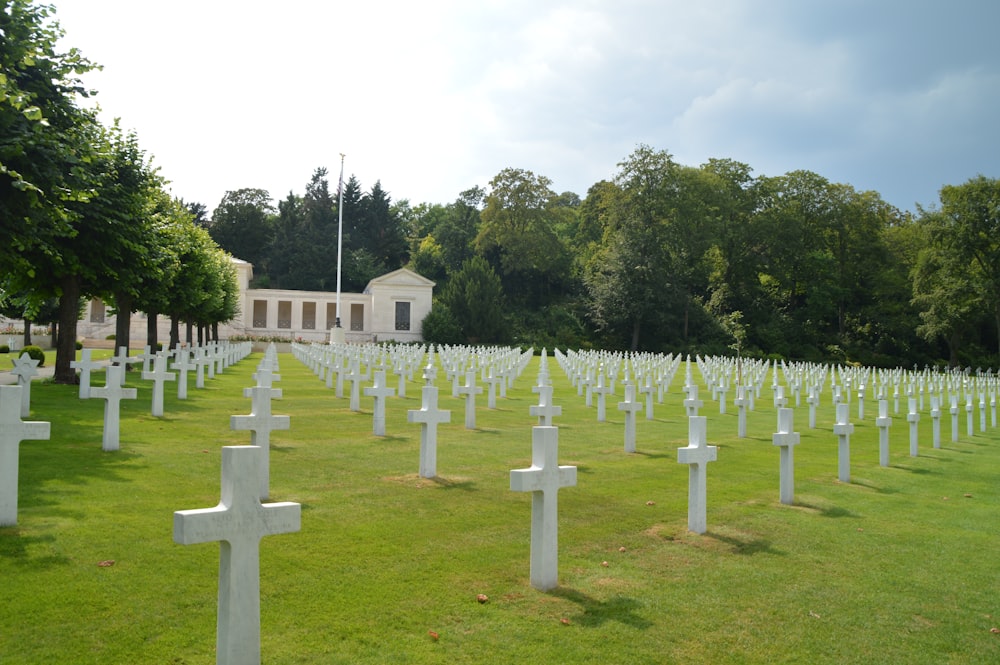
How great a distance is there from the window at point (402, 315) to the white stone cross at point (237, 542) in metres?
63.6

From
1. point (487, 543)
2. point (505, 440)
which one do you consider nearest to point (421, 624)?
point (487, 543)

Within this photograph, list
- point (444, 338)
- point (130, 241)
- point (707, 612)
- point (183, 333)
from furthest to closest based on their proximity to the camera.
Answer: point (183, 333)
point (444, 338)
point (130, 241)
point (707, 612)

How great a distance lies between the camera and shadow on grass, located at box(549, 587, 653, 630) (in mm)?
4312

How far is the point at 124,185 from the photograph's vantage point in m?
16.2

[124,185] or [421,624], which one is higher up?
[124,185]

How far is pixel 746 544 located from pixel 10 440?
19.0 ft

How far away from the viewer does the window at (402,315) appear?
66625mm

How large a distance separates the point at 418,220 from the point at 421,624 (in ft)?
306

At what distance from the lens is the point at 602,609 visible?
4508 millimetres

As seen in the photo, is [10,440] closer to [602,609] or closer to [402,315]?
[602,609]

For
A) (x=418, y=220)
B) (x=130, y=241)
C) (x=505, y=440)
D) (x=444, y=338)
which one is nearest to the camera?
(x=505, y=440)

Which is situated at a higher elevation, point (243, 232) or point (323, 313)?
point (243, 232)

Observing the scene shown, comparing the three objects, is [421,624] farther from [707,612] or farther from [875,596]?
[875,596]

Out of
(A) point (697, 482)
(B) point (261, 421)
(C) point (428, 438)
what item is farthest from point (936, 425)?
(B) point (261, 421)
